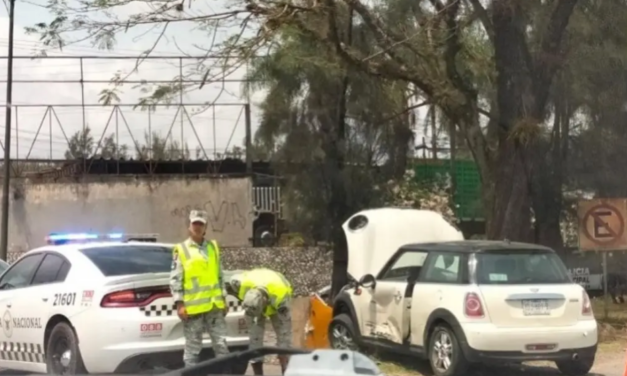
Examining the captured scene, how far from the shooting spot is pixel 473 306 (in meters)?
9.82

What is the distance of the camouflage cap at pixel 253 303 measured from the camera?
903 centimetres

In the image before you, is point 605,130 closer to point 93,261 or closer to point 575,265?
point 575,265

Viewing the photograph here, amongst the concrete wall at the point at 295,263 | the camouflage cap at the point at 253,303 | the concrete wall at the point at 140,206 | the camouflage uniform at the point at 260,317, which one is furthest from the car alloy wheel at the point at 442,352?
the concrete wall at the point at 140,206

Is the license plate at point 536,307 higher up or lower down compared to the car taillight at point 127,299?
lower down

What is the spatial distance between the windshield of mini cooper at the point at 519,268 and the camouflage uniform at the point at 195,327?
290cm

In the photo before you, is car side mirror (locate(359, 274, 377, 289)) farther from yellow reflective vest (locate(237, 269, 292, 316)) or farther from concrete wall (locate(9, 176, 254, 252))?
concrete wall (locate(9, 176, 254, 252))

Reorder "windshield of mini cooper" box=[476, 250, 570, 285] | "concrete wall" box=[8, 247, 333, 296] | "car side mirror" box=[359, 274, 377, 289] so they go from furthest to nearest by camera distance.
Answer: "concrete wall" box=[8, 247, 333, 296], "car side mirror" box=[359, 274, 377, 289], "windshield of mini cooper" box=[476, 250, 570, 285]

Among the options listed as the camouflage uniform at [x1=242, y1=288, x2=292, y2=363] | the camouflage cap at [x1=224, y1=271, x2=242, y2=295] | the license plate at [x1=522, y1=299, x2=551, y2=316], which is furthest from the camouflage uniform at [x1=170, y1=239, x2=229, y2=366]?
the license plate at [x1=522, y1=299, x2=551, y2=316]

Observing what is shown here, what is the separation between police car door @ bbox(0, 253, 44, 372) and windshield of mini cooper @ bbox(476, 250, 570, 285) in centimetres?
461

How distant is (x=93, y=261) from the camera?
30.0 feet

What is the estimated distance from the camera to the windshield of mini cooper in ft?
33.0

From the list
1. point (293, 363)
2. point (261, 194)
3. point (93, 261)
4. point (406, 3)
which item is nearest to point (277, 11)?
point (406, 3)

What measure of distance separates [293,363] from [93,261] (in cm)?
505

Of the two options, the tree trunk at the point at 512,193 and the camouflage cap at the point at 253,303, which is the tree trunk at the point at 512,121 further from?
the camouflage cap at the point at 253,303
